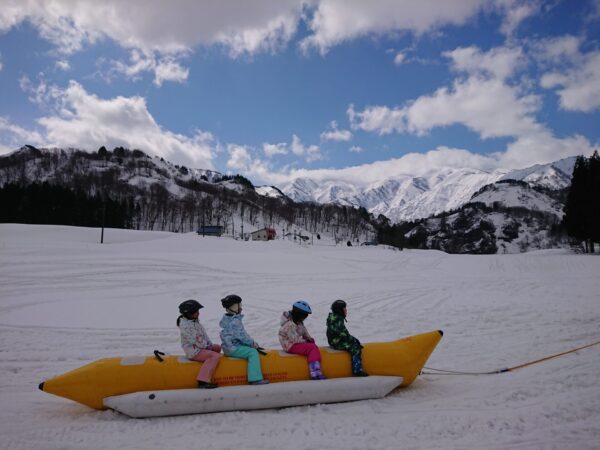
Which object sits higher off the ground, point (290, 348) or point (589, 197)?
point (589, 197)

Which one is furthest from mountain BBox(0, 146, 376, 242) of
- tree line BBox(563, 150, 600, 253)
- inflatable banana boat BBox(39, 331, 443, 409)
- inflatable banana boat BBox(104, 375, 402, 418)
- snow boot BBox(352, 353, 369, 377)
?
snow boot BBox(352, 353, 369, 377)

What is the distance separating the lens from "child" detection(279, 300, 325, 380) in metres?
6.90

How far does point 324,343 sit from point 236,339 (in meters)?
4.84

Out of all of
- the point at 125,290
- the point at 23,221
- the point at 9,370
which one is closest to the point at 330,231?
the point at 23,221

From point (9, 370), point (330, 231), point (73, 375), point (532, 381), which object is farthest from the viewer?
point (330, 231)

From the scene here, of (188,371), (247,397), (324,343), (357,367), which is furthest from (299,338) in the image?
(324,343)

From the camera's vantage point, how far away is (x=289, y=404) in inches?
251

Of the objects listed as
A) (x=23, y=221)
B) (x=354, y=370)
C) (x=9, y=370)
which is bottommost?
(x=9, y=370)

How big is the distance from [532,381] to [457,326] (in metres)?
5.80

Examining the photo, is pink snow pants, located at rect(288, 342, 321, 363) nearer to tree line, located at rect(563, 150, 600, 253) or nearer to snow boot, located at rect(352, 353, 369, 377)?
snow boot, located at rect(352, 353, 369, 377)

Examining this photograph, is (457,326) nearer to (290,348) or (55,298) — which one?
(290,348)

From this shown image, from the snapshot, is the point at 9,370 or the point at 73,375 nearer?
the point at 73,375

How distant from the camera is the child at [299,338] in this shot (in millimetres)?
6902

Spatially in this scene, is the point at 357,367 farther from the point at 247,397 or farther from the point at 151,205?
the point at 151,205
